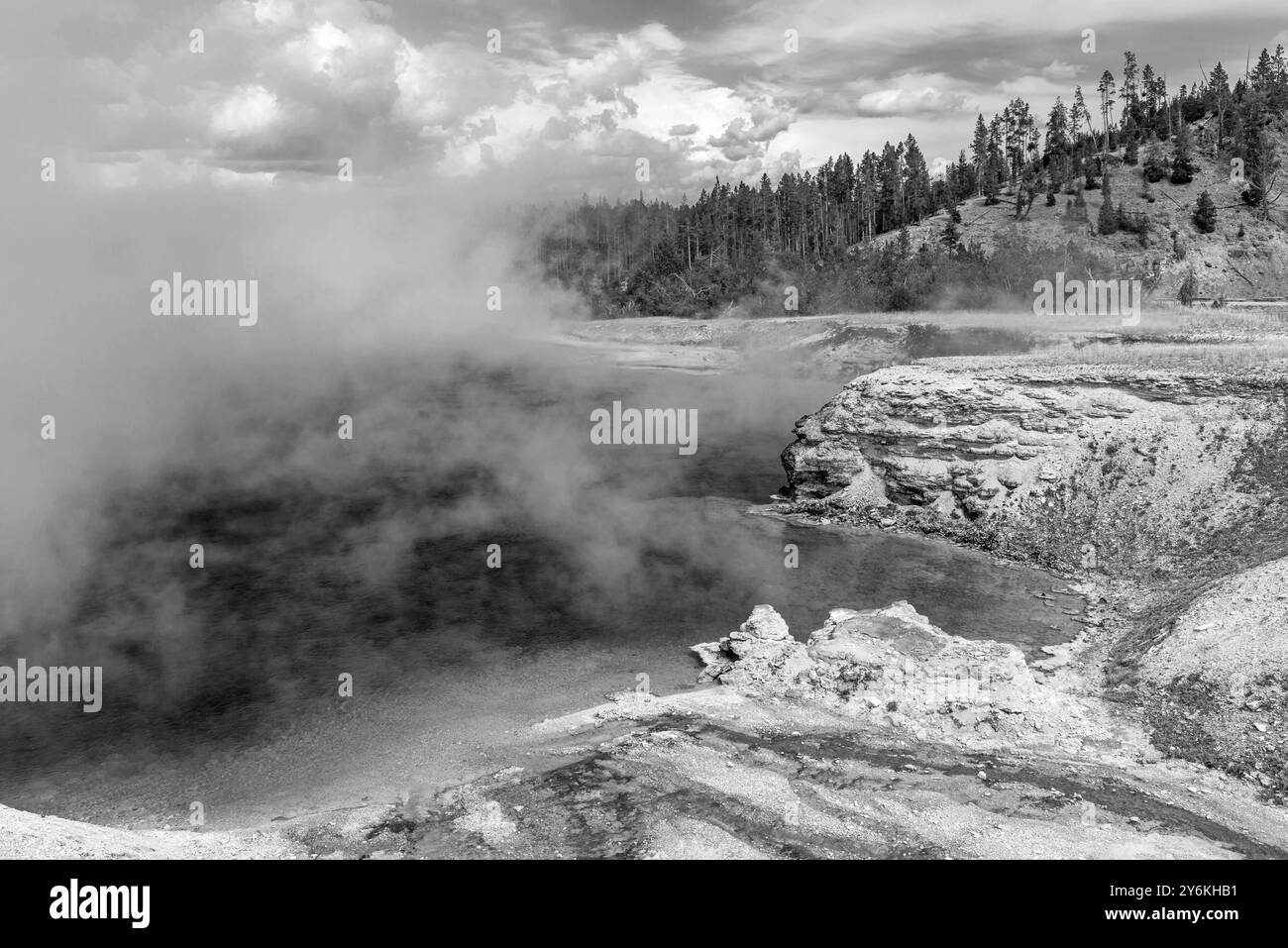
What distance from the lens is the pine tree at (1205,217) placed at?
104312mm

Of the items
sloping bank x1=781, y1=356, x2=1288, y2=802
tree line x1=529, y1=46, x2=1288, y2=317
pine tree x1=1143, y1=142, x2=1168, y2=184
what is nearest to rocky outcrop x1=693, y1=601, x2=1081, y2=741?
sloping bank x1=781, y1=356, x2=1288, y2=802

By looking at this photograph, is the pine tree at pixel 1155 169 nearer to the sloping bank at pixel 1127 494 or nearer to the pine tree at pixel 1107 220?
the pine tree at pixel 1107 220

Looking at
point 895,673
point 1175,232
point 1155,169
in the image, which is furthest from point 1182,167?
point 895,673

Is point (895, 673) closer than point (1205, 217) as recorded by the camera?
Yes

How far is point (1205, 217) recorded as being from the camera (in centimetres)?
10425

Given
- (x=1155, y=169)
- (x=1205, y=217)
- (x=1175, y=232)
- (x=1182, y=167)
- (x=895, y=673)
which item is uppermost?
(x=1155, y=169)

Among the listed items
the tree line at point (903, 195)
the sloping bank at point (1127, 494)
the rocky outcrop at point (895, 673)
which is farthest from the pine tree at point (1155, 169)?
the rocky outcrop at point (895, 673)

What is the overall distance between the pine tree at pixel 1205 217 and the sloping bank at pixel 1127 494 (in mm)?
80722

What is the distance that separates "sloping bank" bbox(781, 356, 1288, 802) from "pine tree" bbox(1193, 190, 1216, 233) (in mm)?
80722

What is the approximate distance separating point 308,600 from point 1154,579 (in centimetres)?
3070

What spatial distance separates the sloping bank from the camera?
22.1 meters

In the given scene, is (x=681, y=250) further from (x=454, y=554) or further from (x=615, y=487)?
(x=454, y=554)

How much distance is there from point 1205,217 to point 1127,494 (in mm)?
88549

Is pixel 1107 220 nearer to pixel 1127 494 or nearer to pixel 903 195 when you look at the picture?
pixel 903 195
